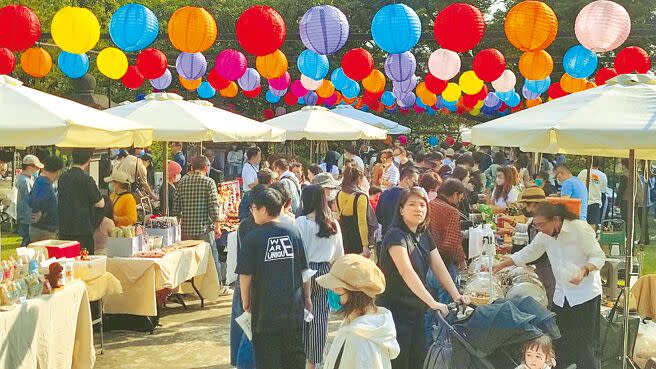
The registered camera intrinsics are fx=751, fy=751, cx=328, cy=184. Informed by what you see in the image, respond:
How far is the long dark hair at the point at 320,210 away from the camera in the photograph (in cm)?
599

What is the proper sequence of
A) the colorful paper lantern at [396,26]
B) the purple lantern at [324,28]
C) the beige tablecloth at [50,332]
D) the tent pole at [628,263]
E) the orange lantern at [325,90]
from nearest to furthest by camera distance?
the beige tablecloth at [50,332], the tent pole at [628,263], the colorful paper lantern at [396,26], the purple lantern at [324,28], the orange lantern at [325,90]

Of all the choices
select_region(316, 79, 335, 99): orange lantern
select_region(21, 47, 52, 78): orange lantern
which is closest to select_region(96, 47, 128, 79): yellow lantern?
select_region(21, 47, 52, 78): orange lantern

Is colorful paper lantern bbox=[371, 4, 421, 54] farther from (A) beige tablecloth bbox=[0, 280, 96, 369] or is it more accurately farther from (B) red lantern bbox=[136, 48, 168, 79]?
(A) beige tablecloth bbox=[0, 280, 96, 369]

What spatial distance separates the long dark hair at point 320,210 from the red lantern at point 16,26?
189 inches

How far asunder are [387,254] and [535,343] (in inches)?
41.2

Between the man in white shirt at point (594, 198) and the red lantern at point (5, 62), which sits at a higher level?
the red lantern at point (5, 62)

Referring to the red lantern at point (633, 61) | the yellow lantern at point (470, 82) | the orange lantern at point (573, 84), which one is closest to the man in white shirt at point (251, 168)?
the yellow lantern at point (470, 82)

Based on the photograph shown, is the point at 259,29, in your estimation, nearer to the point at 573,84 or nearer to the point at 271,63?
the point at 271,63

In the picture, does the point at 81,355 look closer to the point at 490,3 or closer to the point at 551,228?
the point at 551,228

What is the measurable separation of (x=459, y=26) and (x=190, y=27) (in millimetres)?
3110

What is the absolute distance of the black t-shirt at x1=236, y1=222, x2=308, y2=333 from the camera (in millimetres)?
4812

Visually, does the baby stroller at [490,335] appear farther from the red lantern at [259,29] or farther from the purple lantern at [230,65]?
the purple lantern at [230,65]

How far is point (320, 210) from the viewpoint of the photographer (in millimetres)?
6008

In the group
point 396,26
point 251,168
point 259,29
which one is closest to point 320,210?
point 259,29
